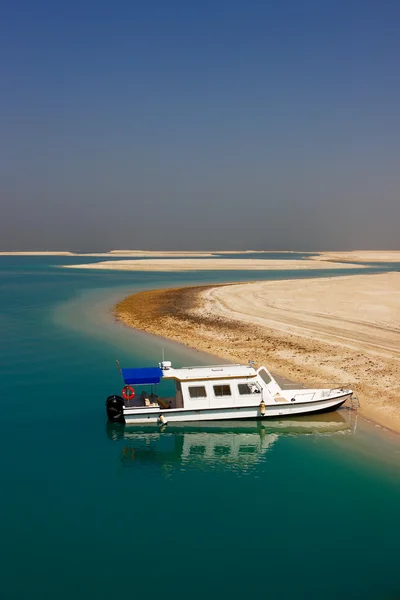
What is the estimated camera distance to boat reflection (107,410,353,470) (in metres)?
20.9

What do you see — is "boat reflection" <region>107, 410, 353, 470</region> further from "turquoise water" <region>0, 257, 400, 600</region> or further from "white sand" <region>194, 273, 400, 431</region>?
Result: "white sand" <region>194, 273, 400, 431</region>

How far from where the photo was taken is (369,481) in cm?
1816

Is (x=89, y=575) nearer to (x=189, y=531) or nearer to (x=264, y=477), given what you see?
(x=189, y=531)

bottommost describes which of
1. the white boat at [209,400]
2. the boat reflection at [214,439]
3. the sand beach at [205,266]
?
the boat reflection at [214,439]

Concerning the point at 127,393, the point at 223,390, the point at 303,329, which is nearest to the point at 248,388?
the point at 223,390

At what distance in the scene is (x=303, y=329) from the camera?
138 feet

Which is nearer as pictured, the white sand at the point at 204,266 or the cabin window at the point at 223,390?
the cabin window at the point at 223,390

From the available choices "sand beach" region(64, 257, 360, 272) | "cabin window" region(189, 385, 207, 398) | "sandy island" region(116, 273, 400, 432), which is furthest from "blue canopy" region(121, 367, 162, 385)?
"sand beach" region(64, 257, 360, 272)

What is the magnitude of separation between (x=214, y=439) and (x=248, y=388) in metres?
2.88

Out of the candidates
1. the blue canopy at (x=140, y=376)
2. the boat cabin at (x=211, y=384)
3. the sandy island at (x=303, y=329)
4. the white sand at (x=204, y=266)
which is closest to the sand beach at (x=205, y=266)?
the white sand at (x=204, y=266)

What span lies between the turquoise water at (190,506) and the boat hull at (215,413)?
1.88 ft

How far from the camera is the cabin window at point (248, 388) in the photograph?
24.4m

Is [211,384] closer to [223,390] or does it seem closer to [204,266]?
[223,390]

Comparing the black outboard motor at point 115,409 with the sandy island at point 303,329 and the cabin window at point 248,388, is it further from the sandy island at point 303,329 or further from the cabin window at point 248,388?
the sandy island at point 303,329
